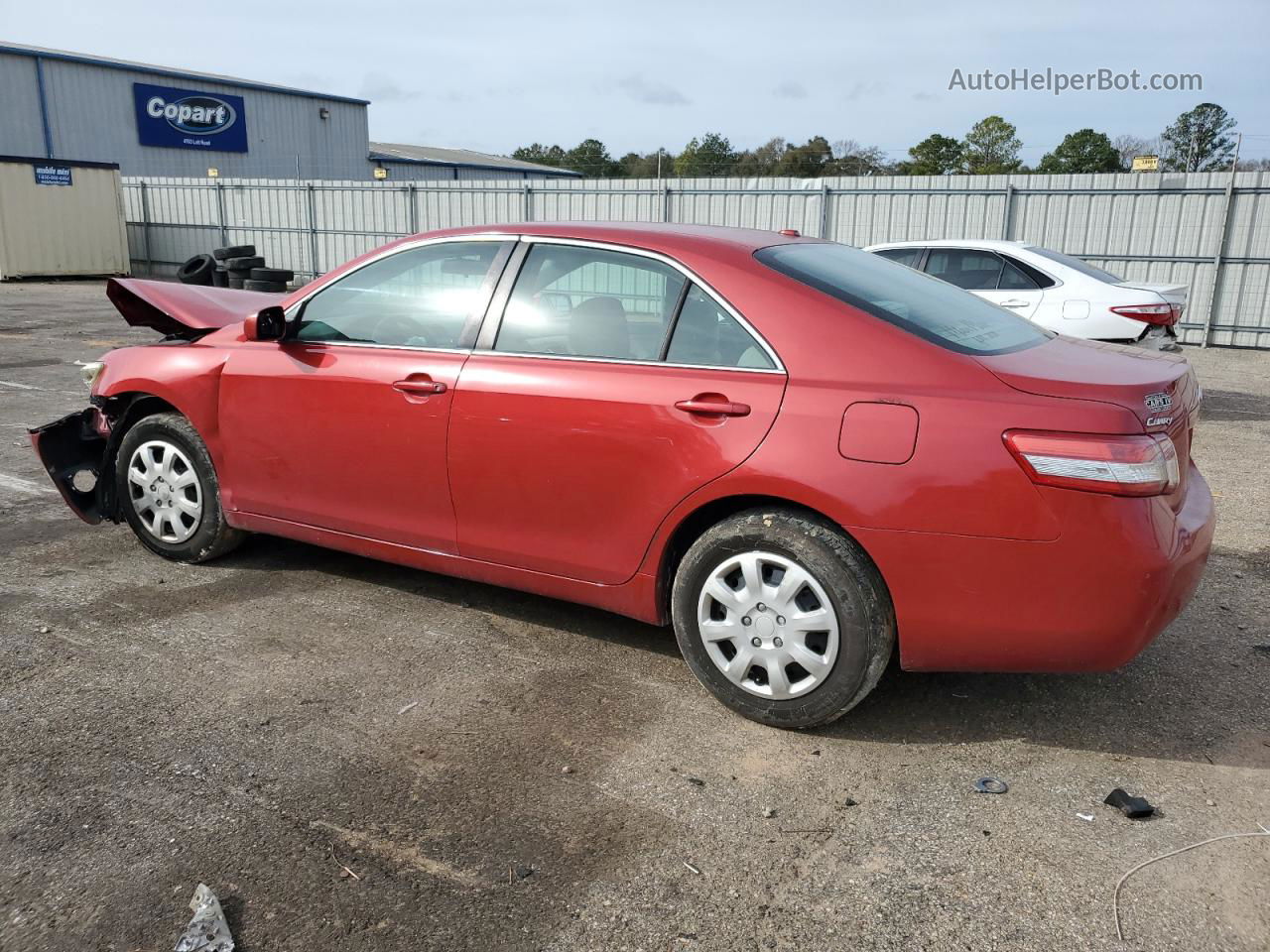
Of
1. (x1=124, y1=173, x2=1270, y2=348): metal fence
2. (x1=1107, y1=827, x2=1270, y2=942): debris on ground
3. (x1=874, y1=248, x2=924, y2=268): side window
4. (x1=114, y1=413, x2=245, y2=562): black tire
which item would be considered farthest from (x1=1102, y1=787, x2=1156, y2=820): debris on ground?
(x1=124, y1=173, x2=1270, y2=348): metal fence

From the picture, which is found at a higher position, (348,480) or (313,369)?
(313,369)

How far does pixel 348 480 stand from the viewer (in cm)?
412

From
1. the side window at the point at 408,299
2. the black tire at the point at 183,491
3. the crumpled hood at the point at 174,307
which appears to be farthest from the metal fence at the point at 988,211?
the side window at the point at 408,299

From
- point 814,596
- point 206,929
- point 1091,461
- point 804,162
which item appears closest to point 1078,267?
point 1091,461

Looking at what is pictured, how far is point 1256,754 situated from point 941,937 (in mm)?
1525

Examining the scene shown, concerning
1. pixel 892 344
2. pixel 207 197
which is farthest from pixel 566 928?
pixel 207 197

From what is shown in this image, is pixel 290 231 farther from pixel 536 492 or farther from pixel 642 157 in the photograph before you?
pixel 642 157

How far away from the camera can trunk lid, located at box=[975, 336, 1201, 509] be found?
288cm

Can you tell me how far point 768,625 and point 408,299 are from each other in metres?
1.99

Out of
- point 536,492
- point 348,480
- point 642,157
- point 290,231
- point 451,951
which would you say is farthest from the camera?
point 642,157

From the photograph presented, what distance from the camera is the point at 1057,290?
8.99 metres

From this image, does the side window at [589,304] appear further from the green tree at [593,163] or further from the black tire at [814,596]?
the green tree at [593,163]

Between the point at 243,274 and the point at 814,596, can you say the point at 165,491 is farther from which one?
the point at 243,274

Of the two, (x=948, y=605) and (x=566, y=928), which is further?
(x=948, y=605)
